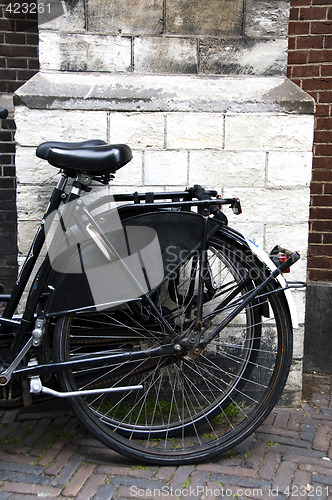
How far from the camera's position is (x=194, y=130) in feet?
10.3

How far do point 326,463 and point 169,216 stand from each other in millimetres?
1501

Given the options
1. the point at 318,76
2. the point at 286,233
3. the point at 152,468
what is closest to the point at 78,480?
the point at 152,468

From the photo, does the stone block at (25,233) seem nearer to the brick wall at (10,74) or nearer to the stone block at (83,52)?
the stone block at (83,52)

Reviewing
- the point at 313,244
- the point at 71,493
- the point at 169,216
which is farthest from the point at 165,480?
the point at 313,244

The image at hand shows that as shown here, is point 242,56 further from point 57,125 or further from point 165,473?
point 165,473

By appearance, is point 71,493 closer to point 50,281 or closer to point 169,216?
point 50,281

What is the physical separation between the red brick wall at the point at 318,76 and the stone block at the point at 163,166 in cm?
132

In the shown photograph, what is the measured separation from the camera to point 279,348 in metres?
2.65

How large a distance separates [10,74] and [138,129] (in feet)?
5.84

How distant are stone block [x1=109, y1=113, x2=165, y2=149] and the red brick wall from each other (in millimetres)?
1403

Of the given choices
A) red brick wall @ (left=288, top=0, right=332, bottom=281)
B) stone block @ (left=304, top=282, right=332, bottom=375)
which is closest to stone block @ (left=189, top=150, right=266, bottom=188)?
red brick wall @ (left=288, top=0, right=332, bottom=281)

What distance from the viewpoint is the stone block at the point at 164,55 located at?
3.13 metres

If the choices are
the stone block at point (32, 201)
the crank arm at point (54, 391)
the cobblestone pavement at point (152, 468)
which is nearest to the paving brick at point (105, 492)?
the cobblestone pavement at point (152, 468)

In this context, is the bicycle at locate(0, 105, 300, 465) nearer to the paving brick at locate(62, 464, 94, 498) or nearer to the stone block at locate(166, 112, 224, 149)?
the paving brick at locate(62, 464, 94, 498)
